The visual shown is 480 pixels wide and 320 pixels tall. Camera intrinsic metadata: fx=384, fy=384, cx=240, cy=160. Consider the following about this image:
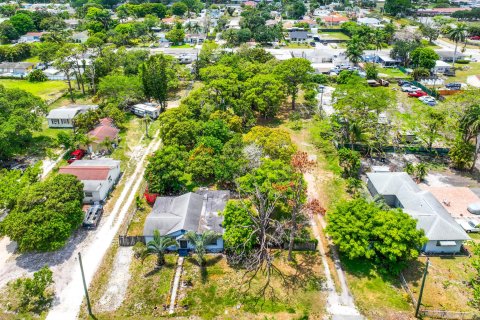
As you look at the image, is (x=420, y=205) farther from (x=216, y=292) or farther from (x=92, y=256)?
(x=92, y=256)

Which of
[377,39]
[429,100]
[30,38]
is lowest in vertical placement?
[429,100]

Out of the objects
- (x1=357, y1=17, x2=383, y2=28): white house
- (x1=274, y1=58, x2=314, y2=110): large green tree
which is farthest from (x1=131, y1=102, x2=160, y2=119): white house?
(x1=357, y1=17, x2=383, y2=28): white house

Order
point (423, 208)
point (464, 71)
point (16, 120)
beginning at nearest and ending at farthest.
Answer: point (423, 208)
point (16, 120)
point (464, 71)

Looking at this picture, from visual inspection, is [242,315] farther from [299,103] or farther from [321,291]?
[299,103]

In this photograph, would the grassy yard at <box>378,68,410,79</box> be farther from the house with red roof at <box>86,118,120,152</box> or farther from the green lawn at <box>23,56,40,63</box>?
the green lawn at <box>23,56,40,63</box>

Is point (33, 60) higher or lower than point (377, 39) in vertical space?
lower

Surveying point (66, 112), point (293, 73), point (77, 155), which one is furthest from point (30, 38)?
point (293, 73)
